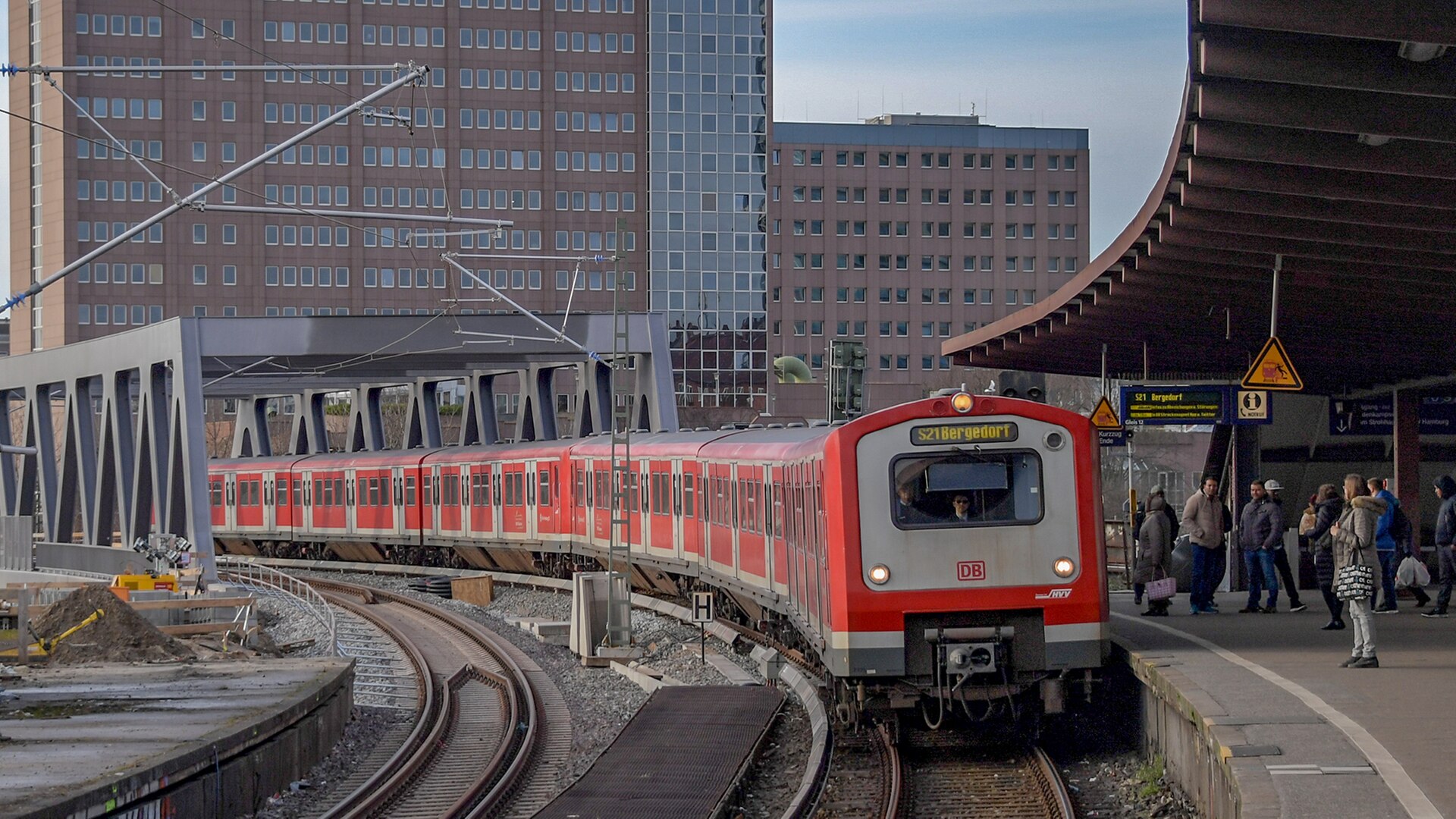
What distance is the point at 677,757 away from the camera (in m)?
12.2

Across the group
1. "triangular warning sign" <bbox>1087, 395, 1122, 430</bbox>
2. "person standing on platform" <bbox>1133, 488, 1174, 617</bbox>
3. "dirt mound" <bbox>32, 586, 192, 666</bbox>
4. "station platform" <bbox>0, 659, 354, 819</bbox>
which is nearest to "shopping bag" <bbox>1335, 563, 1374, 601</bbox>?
"person standing on platform" <bbox>1133, 488, 1174, 617</bbox>

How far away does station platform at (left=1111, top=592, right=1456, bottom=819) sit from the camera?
7840mm

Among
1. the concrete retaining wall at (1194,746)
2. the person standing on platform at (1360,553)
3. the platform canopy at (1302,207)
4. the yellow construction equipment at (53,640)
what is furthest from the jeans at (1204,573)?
the yellow construction equipment at (53,640)

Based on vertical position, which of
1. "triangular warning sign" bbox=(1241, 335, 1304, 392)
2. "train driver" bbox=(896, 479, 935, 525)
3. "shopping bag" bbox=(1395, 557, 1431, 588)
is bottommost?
"shopping bag" bbox=(1395, 557, 1431, 588)

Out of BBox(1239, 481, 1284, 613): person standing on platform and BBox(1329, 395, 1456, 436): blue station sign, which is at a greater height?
BBox(1329, 395, 1456, 436): blue station sign

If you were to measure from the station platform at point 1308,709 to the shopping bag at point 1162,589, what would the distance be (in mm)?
310

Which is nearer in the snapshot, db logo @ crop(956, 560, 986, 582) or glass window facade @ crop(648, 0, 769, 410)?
db logo @ crop(956, 560, 986, 582)

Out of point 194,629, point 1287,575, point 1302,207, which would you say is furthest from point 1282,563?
point 194,629

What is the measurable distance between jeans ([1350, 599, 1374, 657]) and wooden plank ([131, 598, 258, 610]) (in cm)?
1439

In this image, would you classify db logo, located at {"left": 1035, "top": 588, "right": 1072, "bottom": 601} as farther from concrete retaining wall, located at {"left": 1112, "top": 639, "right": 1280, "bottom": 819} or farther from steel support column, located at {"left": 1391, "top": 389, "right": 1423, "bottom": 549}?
steel support column, located at {"left": 1391, "top": 389, "right": 1423, "bottom": 549}

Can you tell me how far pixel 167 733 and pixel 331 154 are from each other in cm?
8191

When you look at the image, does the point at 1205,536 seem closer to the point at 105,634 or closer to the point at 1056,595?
the point at 1056,595

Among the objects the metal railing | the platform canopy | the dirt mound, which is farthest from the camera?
the metal railing

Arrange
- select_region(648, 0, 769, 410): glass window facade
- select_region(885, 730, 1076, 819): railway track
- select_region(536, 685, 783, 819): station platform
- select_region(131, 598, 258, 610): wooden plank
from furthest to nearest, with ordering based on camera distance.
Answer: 1. select_region(648, 0, 769, 410): glass window facade
2. select_region(131, 598, 258, 610): wooden plank
3. select_region(536, 685, 783, 819): station platform
4. select_region(885, 730, 1076, 819): railway track
